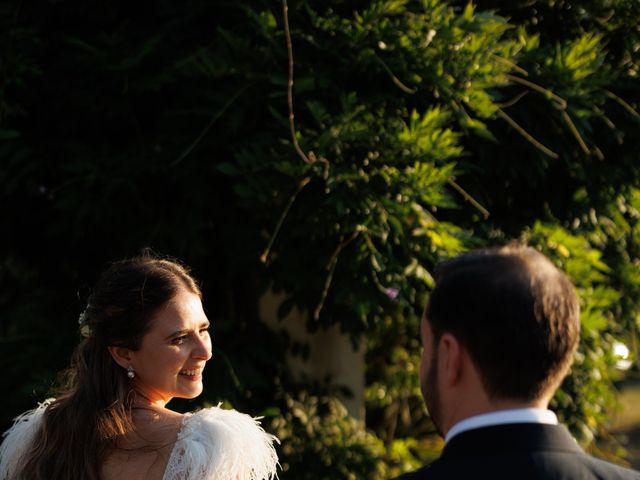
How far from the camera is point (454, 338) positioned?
154 cm

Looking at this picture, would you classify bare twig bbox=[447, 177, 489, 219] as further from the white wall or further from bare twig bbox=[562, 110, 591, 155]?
the white wall

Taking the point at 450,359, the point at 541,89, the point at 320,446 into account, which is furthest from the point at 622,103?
the point at 450,359

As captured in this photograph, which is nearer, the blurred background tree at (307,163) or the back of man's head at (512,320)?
the back of man's head at (512,320)

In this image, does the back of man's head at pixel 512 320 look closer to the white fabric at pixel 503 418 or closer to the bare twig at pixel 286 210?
the white fabric at pixel 503 418

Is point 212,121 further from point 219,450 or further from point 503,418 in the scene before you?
point 503,418

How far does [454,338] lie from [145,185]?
3151 mm

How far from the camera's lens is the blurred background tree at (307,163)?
3.98 meters

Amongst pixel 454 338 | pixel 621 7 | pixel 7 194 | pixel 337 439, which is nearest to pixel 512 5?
pixel 621 7

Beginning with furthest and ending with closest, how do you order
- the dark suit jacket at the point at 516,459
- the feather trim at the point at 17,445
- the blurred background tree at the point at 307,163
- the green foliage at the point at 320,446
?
1. the green foliage at the point at 320,446
2. the blurred background tree at the point at 307,163
3. the feather trim at the point at 17,445
4. the dark suit jacket at the point at 516,459

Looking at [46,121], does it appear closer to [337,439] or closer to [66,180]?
[66,180]

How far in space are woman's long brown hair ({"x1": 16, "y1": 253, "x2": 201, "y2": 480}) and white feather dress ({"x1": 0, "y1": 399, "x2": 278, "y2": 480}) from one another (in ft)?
0.54

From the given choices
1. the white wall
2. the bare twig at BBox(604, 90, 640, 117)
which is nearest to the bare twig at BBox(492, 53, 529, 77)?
the bare twig at BBox(604, 90, 640, 117)

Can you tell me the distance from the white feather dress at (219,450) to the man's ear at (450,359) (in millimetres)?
1039

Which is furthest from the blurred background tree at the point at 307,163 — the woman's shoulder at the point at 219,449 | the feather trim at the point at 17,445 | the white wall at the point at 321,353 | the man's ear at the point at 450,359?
the man's ear at the point at 450,359
